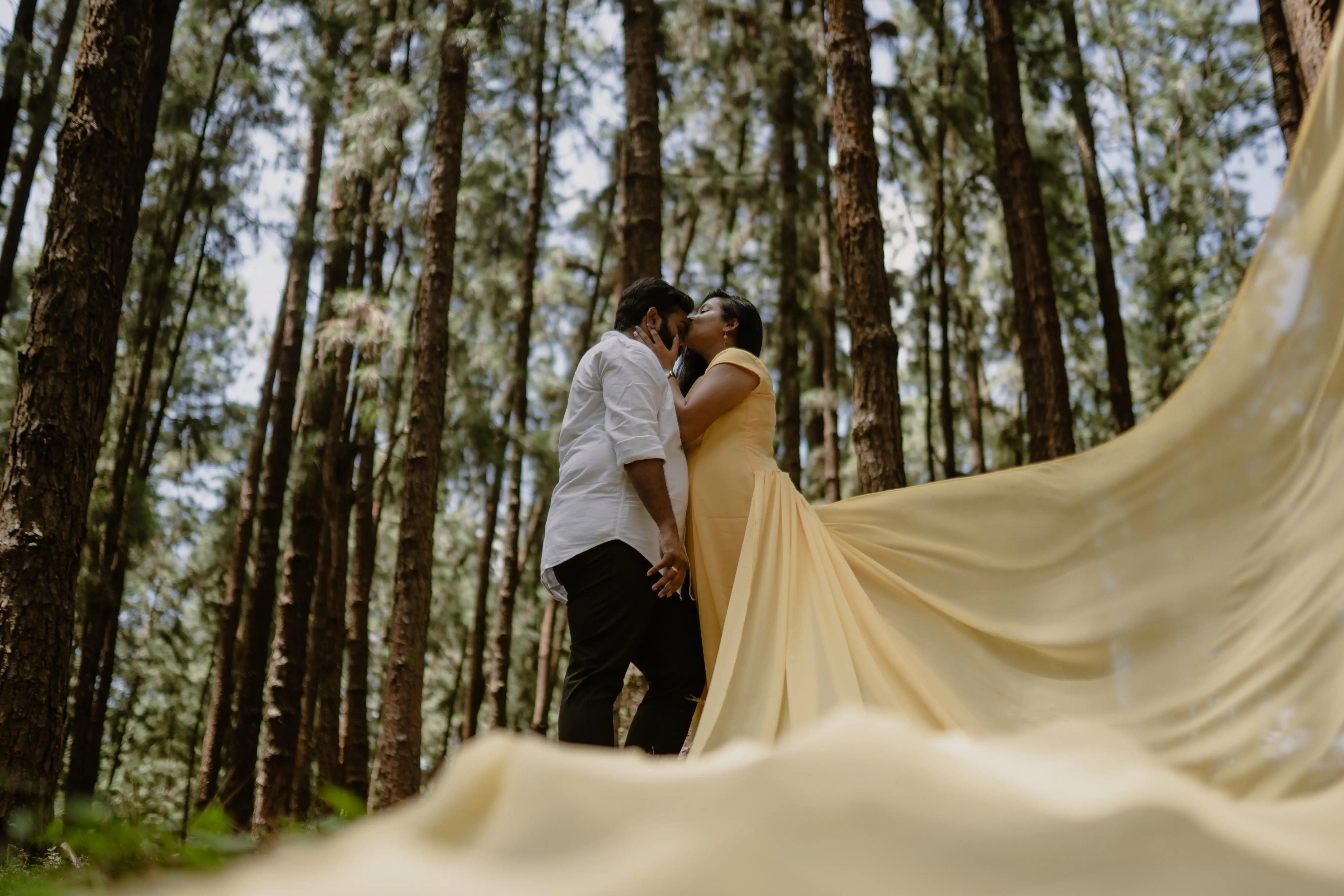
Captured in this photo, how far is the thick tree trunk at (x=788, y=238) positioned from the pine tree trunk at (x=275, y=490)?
6.02 metres

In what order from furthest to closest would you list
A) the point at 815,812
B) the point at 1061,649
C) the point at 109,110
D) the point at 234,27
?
1. the point at 234,27
2. the point at 109,110
3. the point at 1061,649
4. the point at 815,812

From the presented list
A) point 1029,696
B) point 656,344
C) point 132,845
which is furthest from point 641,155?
point 132,845

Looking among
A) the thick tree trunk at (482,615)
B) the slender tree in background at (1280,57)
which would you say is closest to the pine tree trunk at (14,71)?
the thick tree trunk at (482,615)

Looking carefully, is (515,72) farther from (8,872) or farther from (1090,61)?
(8,872)

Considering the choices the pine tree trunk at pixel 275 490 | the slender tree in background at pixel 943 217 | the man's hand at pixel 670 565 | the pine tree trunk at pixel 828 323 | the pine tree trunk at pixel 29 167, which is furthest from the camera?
the pine tree trunk at pixel 828 323

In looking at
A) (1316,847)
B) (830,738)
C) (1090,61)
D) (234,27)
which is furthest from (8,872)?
(1090,61)

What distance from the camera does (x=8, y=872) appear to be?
10.2 feet

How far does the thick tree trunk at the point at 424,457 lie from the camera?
26.6ft

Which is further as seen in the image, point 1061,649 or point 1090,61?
point 1090,61

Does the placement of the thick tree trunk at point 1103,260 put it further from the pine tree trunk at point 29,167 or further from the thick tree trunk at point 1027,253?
the pine tree trunk at point 29,167

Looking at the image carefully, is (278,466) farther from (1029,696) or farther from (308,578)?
(1029,696)

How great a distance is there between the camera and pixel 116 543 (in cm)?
1095

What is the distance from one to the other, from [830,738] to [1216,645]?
2155 millimetres

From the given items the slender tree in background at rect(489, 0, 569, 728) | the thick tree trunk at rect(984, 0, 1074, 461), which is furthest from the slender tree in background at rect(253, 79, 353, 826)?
the thick tree trunk at rect(984, 0, 1074, 461)
